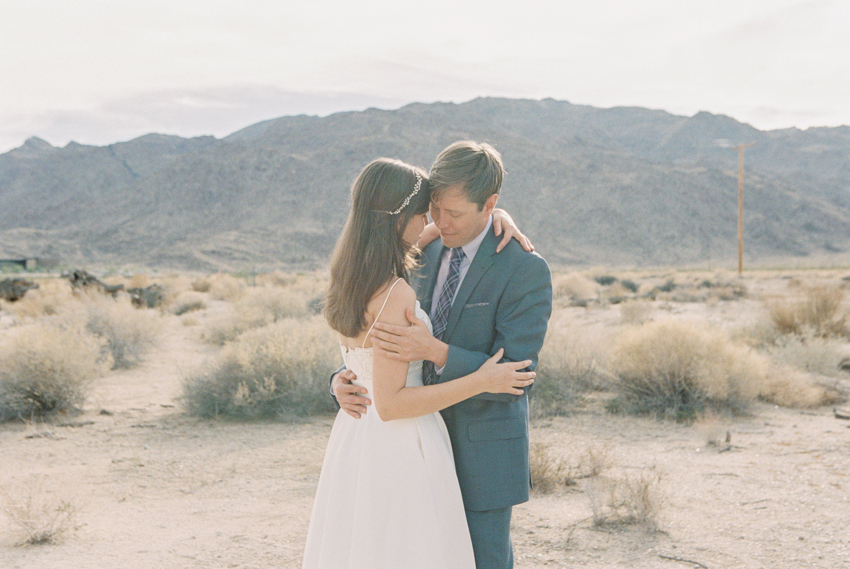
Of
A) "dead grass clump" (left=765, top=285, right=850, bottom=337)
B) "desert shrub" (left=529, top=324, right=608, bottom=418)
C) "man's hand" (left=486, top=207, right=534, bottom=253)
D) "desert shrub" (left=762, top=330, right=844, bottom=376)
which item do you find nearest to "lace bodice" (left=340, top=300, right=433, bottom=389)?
"man's hand" (left=486, top=207, right=534, bottom=253)

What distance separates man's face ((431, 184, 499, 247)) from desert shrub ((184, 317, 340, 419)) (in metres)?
5.49

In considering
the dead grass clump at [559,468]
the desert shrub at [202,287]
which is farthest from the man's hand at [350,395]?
the desert shrub at [202,287]

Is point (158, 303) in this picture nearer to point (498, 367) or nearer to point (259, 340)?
point (259, 340)

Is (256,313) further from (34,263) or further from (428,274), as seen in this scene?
(34,263)

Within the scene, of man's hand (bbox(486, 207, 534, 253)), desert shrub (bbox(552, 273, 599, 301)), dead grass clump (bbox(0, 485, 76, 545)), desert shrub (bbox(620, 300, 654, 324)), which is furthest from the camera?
desert shrub (bbox(552, 273, 599, 301))

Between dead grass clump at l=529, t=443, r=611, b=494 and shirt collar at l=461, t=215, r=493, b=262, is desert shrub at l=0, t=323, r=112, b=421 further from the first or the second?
shirt collar at l=461, t=215, r=493, b=262

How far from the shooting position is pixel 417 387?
7.46ft

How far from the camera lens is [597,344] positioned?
9.27 metres

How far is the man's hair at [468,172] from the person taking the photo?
2.42 metres

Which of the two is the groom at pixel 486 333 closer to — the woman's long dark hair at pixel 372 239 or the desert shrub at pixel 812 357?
the woman's long dark hair at pixel 372 239

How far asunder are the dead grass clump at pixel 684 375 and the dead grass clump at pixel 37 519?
5.80 m

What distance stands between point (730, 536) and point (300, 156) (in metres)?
68.9

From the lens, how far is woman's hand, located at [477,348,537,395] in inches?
88.5

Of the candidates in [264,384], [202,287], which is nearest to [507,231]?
[264,384]
